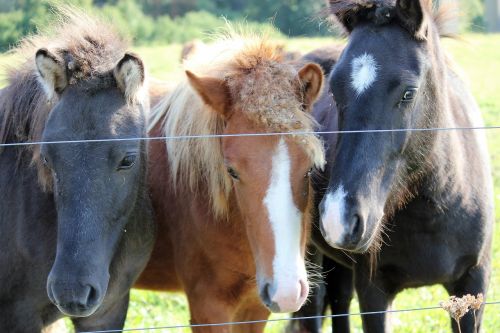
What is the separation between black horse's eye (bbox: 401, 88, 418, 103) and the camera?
12.3ft

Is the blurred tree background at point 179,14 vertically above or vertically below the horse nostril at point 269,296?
below

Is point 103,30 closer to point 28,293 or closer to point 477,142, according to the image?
point 28,293

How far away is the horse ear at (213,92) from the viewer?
382cm

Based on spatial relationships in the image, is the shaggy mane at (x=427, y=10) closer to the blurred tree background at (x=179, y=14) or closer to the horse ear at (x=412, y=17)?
the horse ear at (x=412, y=17)

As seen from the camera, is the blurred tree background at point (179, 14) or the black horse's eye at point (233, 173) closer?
the black horse's eye at point (233, 173)

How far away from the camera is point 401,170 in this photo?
387 cm

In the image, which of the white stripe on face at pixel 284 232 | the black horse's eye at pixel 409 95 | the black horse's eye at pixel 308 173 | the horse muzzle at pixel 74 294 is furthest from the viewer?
the black horse's eye at pixel 409 95

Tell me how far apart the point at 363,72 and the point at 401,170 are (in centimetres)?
51

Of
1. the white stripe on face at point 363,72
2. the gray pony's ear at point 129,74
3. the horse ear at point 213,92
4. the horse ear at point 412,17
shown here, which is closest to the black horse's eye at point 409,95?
the white stripe on face at point 363,72

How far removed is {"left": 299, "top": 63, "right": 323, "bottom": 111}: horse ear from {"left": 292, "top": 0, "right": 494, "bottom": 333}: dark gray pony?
0.30 feet

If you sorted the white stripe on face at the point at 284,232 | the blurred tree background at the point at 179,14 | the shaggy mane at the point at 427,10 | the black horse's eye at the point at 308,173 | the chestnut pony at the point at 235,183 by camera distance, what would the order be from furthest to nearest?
the blurred tree background at the point at 179,14 < the shaggy mane at the point at 427,10 < the black horse's eye at the point at 308,173 < the chestnut pony at the point at 235,183 < the white stripe on face at the point at 284,232

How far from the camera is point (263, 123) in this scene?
3.66 metres

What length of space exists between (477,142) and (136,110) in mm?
1975

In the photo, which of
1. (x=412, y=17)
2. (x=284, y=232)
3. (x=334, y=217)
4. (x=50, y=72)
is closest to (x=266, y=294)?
(x=284, y=232)
